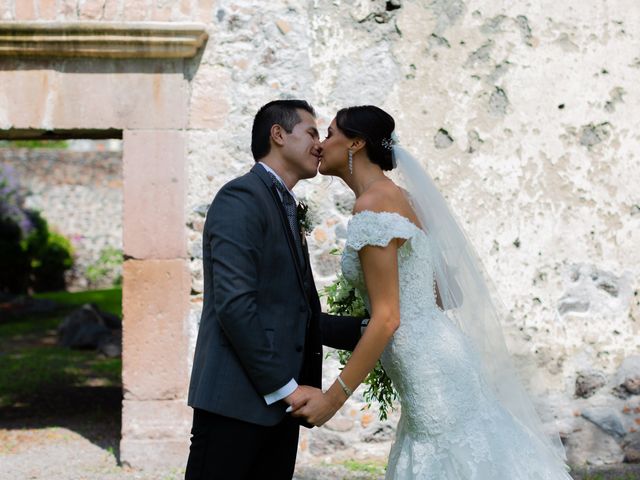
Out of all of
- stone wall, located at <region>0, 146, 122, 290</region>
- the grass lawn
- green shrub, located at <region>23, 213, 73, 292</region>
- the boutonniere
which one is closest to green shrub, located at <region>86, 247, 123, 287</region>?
stone wall, located at <region>0, 146, 122, 290</region>

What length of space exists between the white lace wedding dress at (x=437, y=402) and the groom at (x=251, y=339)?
263 millimetres

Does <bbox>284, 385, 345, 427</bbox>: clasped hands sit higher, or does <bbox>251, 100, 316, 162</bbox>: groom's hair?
<bbox>251, 100, 316, 162</bbox>: groom's hair

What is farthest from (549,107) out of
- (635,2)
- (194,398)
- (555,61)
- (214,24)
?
(194,398)

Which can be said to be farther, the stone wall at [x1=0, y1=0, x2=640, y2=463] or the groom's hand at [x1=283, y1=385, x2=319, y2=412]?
the stone wall at [x1=0, y1=0, x2=640, y2=463]

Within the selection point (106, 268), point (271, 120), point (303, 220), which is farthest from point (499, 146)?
point (106, 268)

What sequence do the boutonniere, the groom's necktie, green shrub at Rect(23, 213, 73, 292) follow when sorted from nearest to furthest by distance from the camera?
the groom's necktie
the boutonniere
green shrub at Rect(23, 213, 73, 292)

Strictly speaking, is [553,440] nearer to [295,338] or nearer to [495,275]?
[295,338]

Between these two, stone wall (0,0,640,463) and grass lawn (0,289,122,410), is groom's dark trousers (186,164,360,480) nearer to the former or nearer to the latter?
stone wall (0,0,640,463)

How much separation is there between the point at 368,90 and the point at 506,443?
270cm

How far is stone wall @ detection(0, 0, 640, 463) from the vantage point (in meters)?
5.20

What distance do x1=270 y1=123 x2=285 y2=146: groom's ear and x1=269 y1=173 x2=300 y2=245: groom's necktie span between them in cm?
13

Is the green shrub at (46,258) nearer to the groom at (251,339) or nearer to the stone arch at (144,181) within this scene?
the stone arch at (144,181)

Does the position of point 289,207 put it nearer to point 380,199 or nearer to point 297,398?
point 380,199

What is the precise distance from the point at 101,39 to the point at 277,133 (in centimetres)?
231
